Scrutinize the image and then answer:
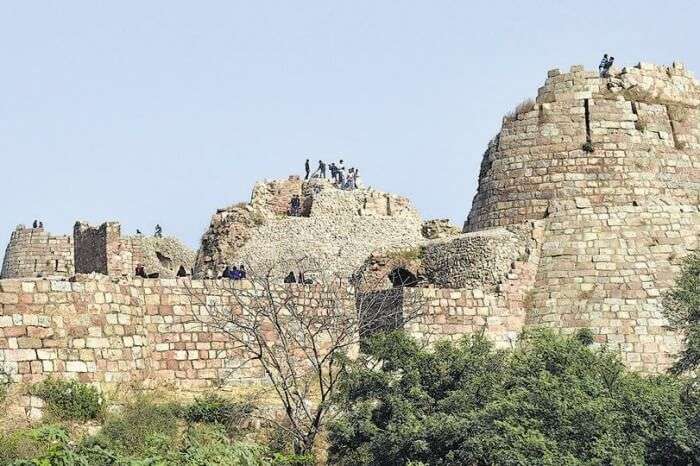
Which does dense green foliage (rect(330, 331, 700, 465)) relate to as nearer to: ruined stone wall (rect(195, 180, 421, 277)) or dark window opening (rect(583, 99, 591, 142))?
dark window opening (rect(583, 99, 591, 142))

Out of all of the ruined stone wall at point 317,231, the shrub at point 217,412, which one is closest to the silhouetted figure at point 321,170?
the ruined stone wall at point 317,231

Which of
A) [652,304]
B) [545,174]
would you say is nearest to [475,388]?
[652,304]

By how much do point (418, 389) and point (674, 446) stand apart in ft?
11.0

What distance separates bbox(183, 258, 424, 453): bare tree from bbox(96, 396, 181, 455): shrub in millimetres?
1533

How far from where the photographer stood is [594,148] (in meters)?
28.1

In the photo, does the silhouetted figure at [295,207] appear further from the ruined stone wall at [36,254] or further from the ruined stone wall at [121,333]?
the ruined stone wall at [121,333]

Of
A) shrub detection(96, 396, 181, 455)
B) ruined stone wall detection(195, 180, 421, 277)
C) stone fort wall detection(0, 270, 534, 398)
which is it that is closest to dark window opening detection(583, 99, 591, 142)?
stone fort wall detection(0, 270, 534, 398)

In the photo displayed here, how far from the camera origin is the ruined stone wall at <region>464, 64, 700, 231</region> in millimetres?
28016

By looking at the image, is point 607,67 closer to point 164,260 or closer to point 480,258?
point 480,258

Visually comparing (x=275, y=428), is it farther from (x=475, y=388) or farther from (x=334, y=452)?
(x=475, y=388)

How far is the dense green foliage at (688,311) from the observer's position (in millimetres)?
21547

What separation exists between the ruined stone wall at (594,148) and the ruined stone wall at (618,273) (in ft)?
1.59

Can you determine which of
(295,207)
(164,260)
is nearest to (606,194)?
(295,207)

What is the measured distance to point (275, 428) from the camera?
71.8 ft
